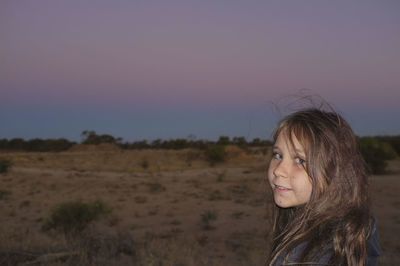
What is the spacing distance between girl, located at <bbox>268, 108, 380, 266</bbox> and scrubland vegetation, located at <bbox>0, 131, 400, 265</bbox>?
63 centimetres

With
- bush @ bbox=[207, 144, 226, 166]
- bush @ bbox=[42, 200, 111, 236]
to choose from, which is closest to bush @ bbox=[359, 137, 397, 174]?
bush @ bbox=[207, 144, 226, 166]

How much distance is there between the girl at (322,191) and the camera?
4.25 feet

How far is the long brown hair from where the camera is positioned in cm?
130

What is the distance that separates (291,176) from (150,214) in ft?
40.0

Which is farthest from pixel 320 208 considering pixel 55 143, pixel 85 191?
pixel 55 143

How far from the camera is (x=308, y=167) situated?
1.41 metres

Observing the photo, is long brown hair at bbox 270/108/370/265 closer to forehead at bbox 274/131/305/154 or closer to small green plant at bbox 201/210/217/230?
forehead at bbox 274/131/305/154

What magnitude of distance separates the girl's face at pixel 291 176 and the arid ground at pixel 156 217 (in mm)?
616

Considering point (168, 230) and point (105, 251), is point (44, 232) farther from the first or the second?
point (105, 251)

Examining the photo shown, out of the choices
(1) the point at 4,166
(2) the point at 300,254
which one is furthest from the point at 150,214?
(1) the point at 4,166

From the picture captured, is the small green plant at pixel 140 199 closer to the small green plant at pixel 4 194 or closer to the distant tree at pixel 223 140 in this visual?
the small green plant at pixel 4 194

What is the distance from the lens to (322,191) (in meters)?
1.42

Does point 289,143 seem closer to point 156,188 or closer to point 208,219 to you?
point 208,219

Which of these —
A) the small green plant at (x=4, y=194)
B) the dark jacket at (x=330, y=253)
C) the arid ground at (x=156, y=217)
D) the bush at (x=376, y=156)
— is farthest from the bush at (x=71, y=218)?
the bush at (x=376, y=156)
